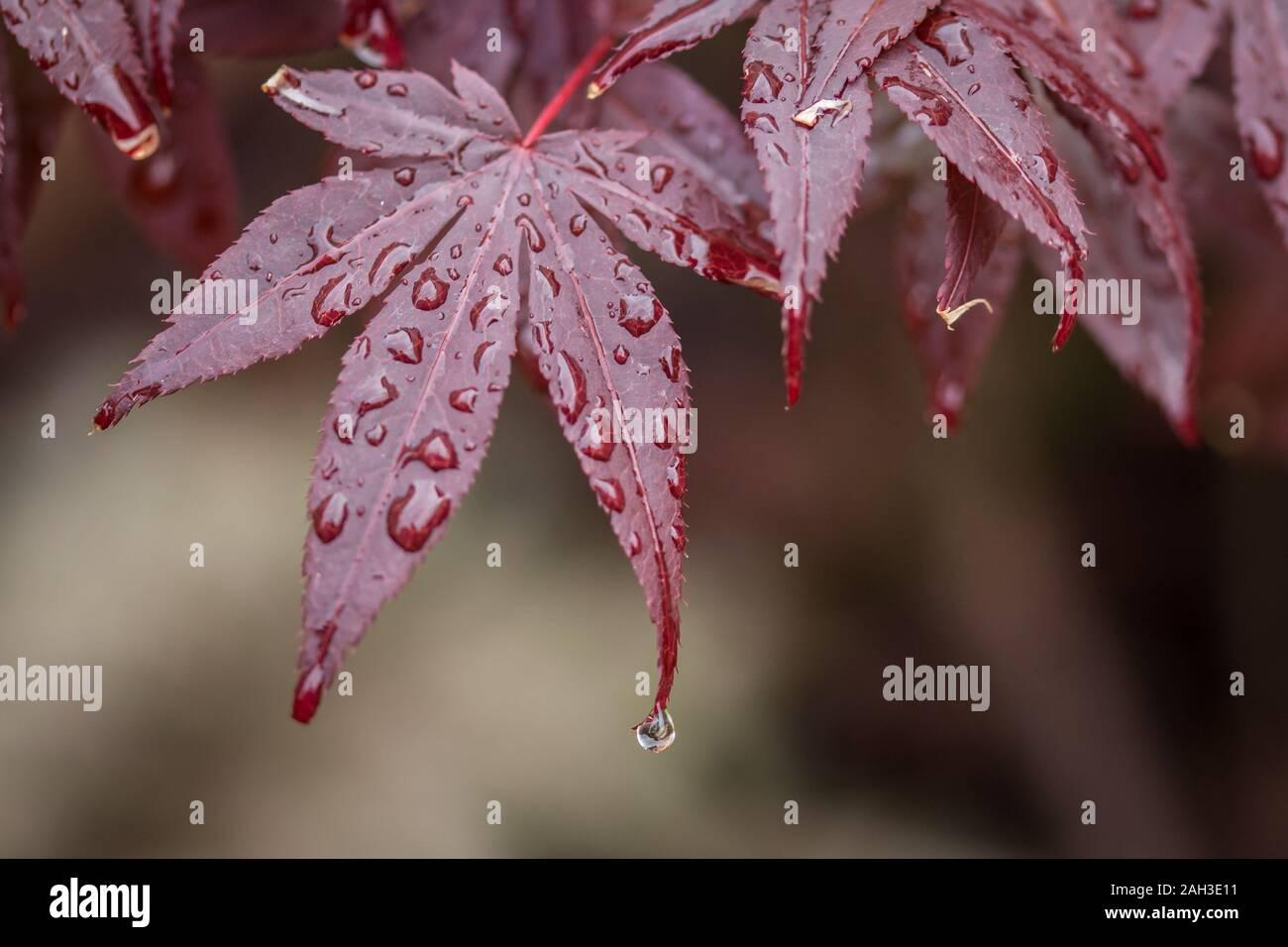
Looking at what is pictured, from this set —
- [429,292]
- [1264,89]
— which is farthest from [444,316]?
[1264,89]

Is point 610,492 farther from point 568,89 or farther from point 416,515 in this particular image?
point 568,89

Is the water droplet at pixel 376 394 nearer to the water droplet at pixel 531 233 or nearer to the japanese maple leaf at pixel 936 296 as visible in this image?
the water droplet at pixel 531 233

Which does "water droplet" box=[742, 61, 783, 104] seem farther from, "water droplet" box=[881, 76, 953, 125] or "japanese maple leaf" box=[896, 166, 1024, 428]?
"japanese maple leaf" box=[896, 166, 1024, 428]

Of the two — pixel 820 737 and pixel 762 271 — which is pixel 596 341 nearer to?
pixel 762 271

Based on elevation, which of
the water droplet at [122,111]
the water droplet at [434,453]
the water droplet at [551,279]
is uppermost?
the water droplet at [122,111]

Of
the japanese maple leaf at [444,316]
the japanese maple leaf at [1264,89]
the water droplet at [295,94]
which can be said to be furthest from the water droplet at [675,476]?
the japanese maple leaf at [1264,89]
